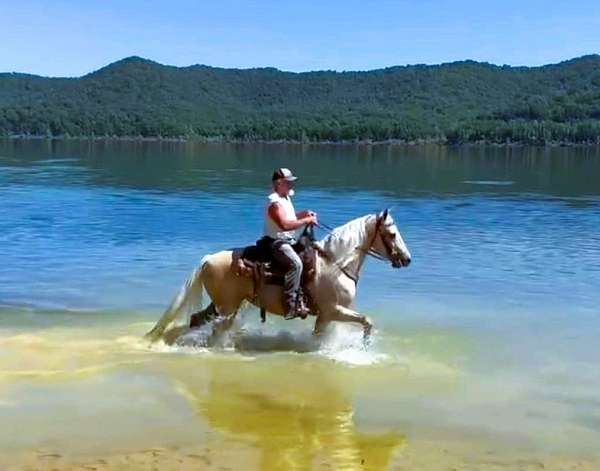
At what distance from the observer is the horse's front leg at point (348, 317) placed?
1074cm

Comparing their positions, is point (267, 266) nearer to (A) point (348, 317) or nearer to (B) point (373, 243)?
(A) point (348, 317)

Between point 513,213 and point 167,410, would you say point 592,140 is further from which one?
point 167,410

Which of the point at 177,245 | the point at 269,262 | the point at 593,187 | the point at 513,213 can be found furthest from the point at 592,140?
the point at 269,262

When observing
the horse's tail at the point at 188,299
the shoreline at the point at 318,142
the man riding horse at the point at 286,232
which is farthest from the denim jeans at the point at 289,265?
the shoreline at the point at 318,142

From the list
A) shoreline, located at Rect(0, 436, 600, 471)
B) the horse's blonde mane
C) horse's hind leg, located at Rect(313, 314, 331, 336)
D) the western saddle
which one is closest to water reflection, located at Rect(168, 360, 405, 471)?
shoreline, located at Rect(0, 436, 600, 471)

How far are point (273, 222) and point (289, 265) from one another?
514 mm

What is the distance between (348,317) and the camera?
423 inches

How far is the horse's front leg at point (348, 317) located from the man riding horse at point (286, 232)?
Answer: 1.06 ft

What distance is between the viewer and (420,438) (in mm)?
8328

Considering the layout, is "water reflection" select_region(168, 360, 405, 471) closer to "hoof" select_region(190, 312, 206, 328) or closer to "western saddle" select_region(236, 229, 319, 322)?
"hoof" select_region(190, 312, 206, 328)

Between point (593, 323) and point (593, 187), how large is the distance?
37.4m

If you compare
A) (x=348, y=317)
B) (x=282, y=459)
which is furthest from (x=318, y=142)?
(x=282, y=459)

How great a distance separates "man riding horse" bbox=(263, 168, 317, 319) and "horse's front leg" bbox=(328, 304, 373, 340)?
0.32 m

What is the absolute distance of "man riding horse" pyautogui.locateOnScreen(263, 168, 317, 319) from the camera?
10383mm
